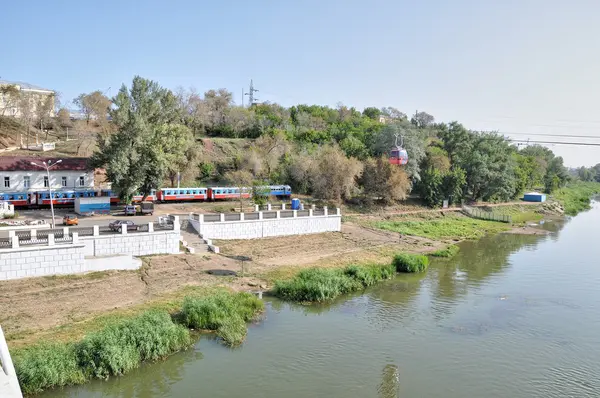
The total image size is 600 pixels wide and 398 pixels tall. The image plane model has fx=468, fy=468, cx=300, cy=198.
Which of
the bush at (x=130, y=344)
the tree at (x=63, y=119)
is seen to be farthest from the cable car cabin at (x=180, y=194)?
the tree at (x=63, y=119)

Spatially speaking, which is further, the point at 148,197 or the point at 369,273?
the point at 148,197

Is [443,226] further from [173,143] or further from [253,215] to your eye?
[173,143]

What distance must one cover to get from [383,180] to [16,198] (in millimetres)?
38547

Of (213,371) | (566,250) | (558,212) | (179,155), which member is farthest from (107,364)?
(558,212)

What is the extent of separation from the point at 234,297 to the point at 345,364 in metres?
7.38

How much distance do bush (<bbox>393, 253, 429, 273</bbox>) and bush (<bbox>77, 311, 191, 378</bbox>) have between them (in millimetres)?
18996

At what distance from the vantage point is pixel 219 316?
70.3ft

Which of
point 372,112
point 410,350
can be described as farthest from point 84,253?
point 372,112

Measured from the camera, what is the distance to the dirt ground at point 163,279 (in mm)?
20953

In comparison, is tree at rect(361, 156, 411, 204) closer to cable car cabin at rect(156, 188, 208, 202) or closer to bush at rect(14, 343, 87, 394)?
cable car cabin at rect(156, 188, 208, 202)

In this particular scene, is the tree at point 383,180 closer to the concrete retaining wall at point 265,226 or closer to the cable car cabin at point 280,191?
the cable car cabin at point 280,191

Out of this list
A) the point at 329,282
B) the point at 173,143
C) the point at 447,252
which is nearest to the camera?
the point at 329,282

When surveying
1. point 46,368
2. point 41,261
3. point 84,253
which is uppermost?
point 84,253

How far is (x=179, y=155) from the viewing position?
43594 millimetres
